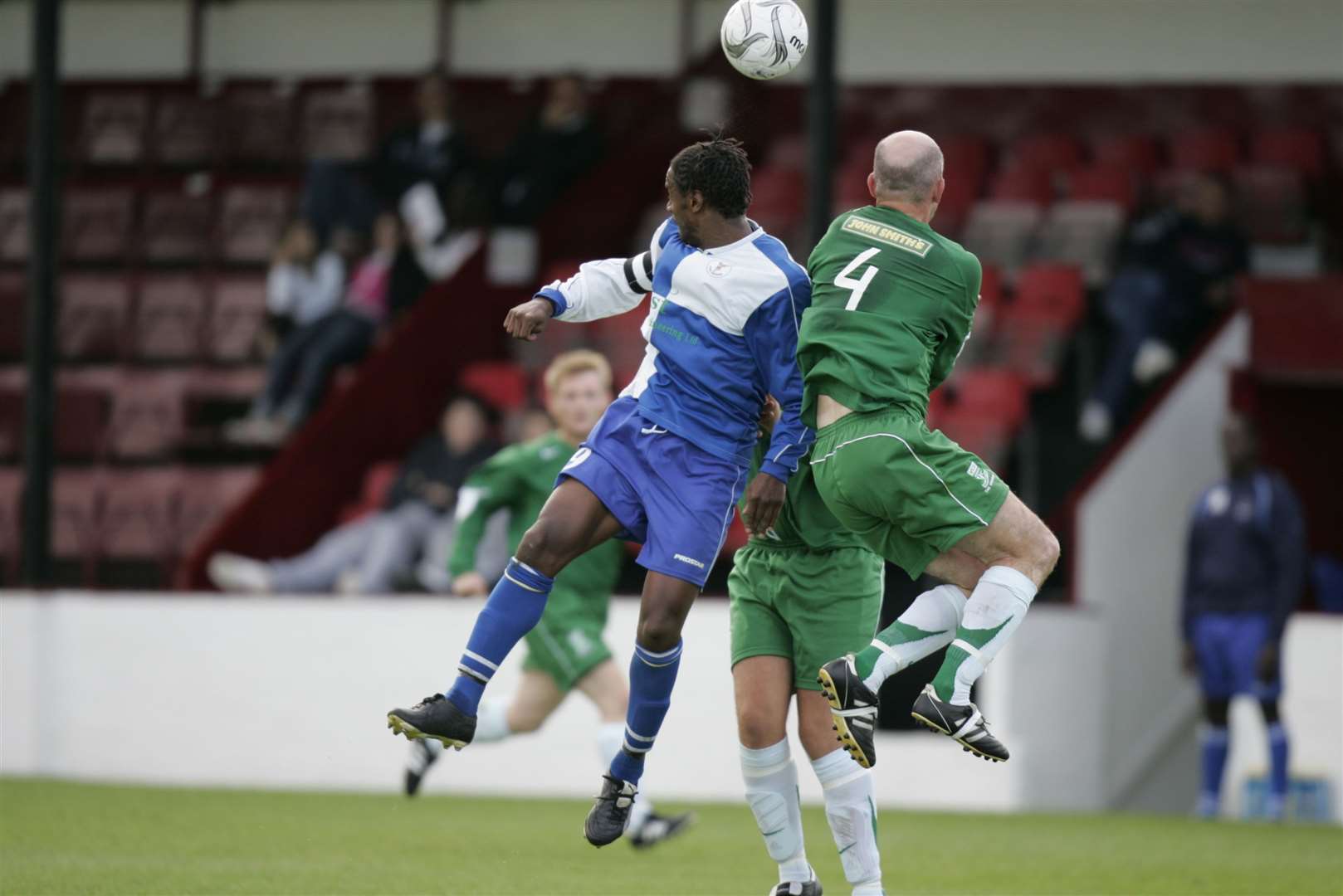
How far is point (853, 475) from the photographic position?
6641mm

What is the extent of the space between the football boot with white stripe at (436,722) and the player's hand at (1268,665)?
7.34m

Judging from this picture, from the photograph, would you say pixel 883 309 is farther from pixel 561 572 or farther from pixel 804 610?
pixel 561 572

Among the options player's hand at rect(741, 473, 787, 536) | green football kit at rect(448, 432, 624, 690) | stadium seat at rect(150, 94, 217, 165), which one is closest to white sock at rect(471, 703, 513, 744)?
green football kit at rect(448, 432, 624, 690)

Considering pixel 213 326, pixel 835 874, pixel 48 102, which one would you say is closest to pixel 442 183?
pixel 213 326

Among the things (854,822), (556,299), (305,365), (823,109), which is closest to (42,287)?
(305,365)

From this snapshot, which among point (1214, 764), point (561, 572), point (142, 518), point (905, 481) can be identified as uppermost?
point (905, 481)

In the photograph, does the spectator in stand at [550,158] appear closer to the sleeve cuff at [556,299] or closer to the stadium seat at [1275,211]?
the stadium seat at [1275,211]

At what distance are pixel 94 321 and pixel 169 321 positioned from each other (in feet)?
2.17

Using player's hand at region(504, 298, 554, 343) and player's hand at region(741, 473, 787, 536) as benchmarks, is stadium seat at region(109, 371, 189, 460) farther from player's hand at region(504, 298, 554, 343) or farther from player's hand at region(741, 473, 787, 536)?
player's hand at region(741, 473, 787, 536)

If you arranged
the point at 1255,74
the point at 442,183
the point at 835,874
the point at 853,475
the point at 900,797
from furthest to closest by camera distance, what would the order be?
the point at 1255,74 < the point at 442,183 < the point at 900,797 < the point at 835,874 < the point at 853,475

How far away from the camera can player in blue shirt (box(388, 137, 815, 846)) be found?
22.8 feet

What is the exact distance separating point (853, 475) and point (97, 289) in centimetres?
1230

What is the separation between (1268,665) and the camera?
13.0 m

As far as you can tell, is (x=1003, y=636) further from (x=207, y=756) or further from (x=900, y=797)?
(x=207, y=756)
